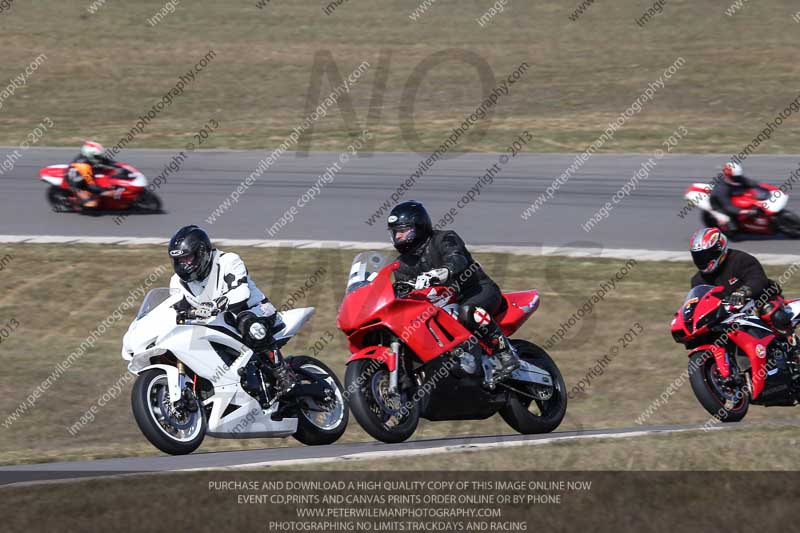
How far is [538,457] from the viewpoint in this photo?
8.48 metres

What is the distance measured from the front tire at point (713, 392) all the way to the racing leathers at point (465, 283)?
7.37 ft

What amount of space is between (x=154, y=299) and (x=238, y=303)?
77cm

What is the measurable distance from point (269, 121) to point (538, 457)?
23617 millimetres

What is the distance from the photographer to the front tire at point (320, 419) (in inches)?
424

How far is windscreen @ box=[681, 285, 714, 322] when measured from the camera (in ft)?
39.5

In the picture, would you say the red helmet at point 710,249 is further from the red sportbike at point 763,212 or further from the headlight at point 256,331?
the red sportbike at point 763,212

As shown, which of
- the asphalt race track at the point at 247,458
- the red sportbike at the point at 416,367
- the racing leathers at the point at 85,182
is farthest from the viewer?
the racing leathers at the point at 85,182

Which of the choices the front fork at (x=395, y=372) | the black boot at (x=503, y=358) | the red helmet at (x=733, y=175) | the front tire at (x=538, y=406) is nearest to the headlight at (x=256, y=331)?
the front fork at (x=395, y=372)

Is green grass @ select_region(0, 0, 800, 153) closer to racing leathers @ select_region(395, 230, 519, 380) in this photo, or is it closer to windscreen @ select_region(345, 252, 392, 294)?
racing leathers @ select_region(395, 230, 519, 380)

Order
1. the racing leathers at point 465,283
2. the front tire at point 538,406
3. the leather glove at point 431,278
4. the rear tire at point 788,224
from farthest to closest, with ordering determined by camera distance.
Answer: the rear tire at point 788,224 → the front tire at point 538,406 → the racing leathers at point 465,283 → the leather glove at point 431,278

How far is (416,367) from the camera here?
399 inches

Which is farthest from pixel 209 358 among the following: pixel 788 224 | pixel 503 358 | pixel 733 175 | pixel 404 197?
pixel 404 197

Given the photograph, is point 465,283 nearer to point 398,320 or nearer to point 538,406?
point 398,320

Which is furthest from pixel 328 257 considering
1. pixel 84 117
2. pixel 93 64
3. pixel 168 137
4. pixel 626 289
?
pixel 93 64
